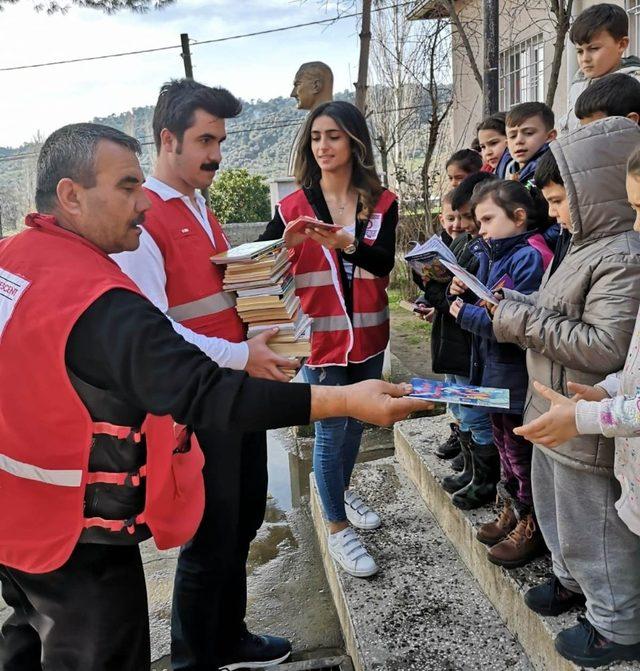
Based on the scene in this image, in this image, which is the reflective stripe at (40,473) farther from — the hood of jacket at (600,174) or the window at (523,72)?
the window at (523,72)

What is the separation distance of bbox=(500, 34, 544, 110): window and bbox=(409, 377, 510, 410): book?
26.0 feet

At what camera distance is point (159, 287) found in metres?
1.99

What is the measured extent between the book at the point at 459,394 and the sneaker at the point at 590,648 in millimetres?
806

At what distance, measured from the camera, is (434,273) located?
2.60m

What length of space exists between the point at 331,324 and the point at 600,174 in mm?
1315

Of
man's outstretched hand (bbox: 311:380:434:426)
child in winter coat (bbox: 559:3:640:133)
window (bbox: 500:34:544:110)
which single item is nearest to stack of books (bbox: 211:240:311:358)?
man's outstretched hand (bbox: 311:380:434:426)

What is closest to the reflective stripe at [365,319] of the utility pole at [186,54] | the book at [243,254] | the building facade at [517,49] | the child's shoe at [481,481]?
the book at [243,254]

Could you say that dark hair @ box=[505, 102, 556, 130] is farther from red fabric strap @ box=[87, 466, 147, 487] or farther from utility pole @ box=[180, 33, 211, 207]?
utility pole @ box=[180, 33, 211, 207]

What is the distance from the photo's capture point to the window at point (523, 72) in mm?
8539

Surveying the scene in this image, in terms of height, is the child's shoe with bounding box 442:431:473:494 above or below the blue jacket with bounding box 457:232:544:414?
below

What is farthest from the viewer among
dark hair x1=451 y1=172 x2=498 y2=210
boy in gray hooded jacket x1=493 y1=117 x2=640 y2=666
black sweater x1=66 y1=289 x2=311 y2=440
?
dark hair x1=451 y1=172 x2=498 y2=210

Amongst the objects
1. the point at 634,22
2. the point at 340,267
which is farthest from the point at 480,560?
the point at 634,22

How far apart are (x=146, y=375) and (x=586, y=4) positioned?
7.61m

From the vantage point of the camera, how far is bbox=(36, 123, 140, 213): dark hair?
153cm
